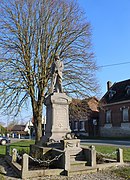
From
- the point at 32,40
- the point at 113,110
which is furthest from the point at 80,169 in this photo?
the point at 113,110

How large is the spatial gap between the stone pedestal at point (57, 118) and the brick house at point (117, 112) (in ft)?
76.0

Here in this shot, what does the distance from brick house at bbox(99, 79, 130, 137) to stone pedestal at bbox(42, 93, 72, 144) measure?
76.0 ft

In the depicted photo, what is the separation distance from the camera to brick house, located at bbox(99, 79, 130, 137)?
115 feet

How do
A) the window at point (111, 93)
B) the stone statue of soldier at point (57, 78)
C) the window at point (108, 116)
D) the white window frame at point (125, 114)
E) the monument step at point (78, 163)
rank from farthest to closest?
the window at point (111, 93)
the window at point (108, 116)
the white window frame at point (125, 114)
the stone statue of soldier at point (57, 78)
the monument step at point (78, 163)

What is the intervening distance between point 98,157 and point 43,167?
2858mm

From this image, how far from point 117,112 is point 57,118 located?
27.4 meters

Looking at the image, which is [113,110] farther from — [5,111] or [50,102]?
[50,102]

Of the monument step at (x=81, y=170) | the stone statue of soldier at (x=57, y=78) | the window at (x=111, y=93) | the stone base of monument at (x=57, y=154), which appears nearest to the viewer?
the stone base of monument at (x=57, y=154)

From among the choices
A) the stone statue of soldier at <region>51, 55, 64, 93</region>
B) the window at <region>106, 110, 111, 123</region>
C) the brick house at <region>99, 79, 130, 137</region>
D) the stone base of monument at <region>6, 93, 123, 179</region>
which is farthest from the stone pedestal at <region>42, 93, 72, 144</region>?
the window at <region>106, 110, 111, 123</region>

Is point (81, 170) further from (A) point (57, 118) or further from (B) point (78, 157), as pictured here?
(A) point (57, 118)

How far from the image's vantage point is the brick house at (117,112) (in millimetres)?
35156

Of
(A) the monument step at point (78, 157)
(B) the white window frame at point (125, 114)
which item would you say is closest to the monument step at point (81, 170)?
(A) the monument step at point (78, 157)

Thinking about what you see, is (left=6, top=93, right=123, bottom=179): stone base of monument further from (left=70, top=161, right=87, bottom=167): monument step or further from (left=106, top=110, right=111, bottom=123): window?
(left=106, top=110, right=111, bottom=123): window

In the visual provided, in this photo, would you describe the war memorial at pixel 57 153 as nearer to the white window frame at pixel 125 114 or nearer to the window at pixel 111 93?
the white window frame at pixel 125 114
